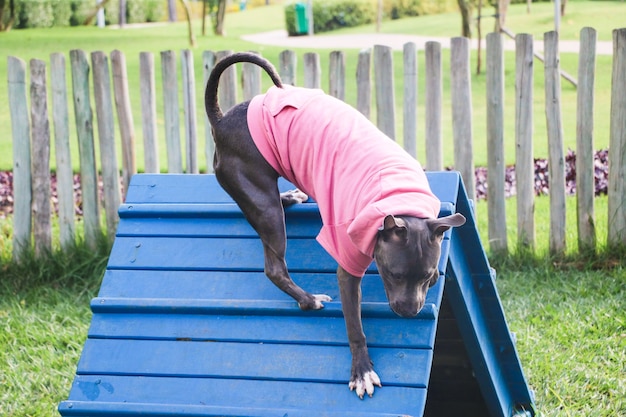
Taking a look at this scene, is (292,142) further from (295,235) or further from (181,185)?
(181,185)

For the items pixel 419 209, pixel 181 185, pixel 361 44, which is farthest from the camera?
pixel 361 44

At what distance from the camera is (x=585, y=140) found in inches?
226

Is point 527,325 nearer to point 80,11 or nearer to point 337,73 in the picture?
point 337,73

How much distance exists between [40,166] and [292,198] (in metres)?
3.13

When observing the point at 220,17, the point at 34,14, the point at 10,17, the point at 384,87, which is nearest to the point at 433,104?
the point at 384,87

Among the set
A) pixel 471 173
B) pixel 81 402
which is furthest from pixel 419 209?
pixel 471 173

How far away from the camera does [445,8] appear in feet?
98.7

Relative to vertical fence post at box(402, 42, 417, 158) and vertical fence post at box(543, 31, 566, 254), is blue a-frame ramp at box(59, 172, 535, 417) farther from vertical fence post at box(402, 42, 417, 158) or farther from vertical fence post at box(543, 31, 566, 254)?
vertical fence post at box(402, 42, 417, 158)

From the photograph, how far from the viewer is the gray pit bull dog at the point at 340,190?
8.98 ft

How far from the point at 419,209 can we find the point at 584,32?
354cm

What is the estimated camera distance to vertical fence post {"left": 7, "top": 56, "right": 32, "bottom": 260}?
6156mm

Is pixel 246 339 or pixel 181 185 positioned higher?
pixel 181 185

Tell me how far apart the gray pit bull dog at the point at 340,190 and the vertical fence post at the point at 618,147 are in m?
3.00

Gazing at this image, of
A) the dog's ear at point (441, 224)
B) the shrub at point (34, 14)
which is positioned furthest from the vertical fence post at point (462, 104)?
the shrub at point (34, 14)
